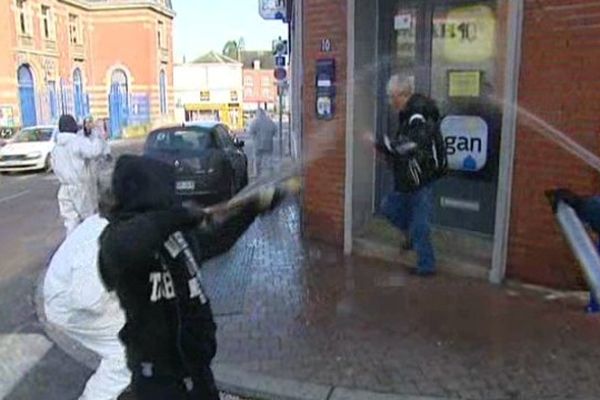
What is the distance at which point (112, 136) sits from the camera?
40.7 m

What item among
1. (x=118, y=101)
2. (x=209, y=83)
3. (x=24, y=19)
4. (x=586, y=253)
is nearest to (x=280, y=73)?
(x=586, y=253)

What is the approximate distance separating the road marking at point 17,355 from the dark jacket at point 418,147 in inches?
132

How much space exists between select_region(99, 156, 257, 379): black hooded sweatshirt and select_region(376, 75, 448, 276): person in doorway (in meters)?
3.38

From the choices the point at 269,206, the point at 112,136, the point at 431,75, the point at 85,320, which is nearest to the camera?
the point at 85,320

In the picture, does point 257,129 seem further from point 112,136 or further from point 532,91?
point 112,136

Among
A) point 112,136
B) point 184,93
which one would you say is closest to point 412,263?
point 112,136

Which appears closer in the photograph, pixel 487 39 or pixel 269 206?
pixel 269 206

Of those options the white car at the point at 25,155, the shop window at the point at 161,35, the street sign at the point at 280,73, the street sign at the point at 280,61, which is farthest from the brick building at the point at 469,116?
the shop window at the point at 161,35

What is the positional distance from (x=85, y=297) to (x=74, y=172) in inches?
193

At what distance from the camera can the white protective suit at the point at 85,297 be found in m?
2.62

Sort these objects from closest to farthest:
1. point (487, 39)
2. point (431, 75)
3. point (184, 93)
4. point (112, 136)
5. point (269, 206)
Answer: point (269, 206) → point (487, 39) → point (431, 75) → point (112, 136) → point (184, 93)

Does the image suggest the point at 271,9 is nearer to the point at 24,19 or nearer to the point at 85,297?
the point at 85,297

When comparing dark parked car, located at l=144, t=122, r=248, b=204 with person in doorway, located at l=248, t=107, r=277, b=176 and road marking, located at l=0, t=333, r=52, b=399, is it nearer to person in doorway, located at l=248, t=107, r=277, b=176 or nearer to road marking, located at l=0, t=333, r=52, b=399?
person in doorway, located at l=248, t=107, r=277, b=176

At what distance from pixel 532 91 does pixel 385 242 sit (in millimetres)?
2257
